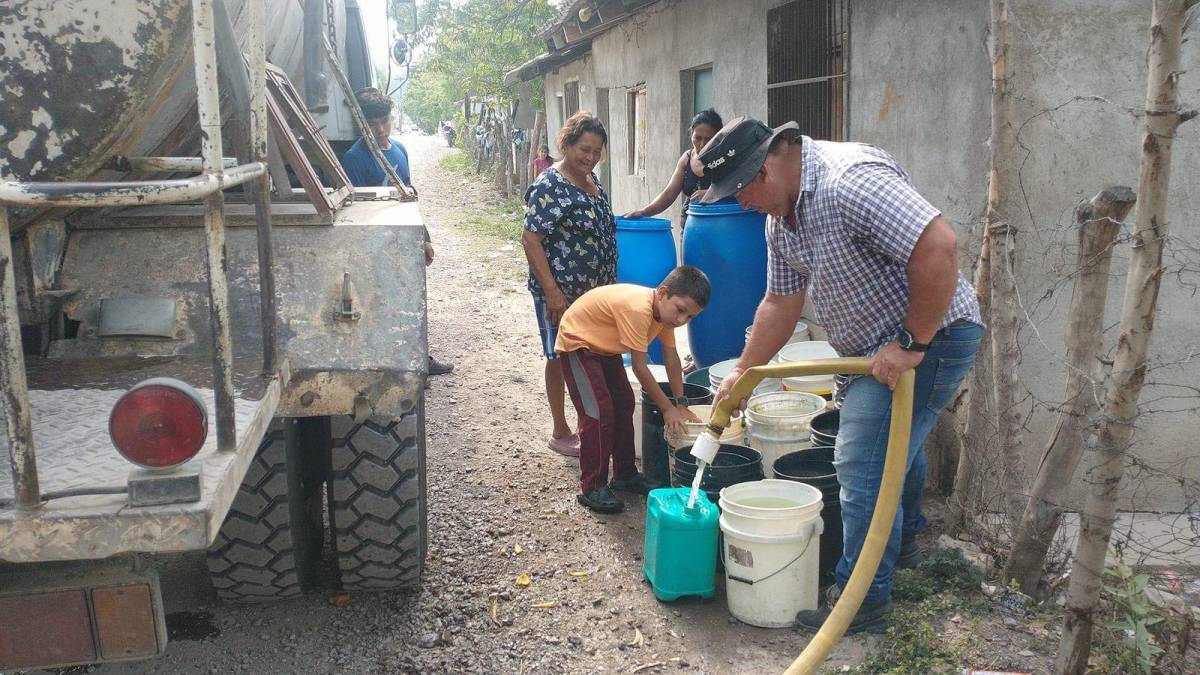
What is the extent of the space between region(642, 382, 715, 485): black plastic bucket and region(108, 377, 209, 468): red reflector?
9.07 ft

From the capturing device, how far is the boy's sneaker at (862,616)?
125 inches

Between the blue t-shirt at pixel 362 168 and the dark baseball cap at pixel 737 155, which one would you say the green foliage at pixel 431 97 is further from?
the dark baseball cap at pixel 737 155

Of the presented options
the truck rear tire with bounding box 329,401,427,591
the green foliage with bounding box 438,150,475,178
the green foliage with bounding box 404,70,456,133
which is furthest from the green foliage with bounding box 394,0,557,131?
the truck rear tire with bounding box 329,401,427,591

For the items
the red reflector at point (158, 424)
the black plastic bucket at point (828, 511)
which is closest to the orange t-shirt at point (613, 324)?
the black plastic bucket at point (828, 511)

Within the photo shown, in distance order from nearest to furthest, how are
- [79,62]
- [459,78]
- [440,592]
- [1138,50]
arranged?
[79,62] < [440,592] < [1138,50] < [459,78]

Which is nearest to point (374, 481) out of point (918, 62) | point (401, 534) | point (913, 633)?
point (401, 534)

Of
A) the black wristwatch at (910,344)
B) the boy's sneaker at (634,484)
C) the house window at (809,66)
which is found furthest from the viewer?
the house window at (809,66)

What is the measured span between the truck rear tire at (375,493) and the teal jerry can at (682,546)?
878mm

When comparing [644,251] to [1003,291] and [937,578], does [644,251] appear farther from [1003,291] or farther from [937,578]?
[937,578]

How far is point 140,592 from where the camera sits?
1.75m

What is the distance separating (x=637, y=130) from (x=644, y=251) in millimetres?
5554

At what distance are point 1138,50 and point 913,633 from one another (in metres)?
2.57

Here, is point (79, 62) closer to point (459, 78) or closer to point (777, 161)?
point (777, 161)

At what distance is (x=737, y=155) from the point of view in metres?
2.92
